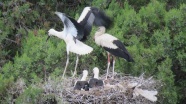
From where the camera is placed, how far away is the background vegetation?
1268 centimetres

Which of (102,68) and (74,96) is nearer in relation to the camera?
(74,96)

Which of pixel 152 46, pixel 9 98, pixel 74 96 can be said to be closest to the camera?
pixel 74 96

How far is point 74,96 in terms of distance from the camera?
11.5 meters

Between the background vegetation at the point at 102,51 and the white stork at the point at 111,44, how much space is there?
24.8 inches

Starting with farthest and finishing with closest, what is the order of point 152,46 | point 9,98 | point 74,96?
point 152,46, point 9,98, point 74,96

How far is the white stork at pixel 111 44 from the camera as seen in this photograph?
39.0 ft

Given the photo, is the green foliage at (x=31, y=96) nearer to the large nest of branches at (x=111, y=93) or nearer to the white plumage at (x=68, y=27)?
the large nest of branches at (x=111, y=93)

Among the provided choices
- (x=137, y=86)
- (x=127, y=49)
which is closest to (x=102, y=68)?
(x=127, y=49)

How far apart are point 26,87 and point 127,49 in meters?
1.46

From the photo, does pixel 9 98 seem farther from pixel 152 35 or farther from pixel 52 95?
pixel 152 35

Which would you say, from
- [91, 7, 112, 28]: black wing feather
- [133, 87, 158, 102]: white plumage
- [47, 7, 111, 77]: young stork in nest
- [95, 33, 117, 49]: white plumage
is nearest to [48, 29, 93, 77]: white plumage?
[47, 7, 111, 77]: young stork in nest

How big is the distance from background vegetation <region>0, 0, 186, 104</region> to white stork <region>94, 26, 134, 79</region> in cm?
63

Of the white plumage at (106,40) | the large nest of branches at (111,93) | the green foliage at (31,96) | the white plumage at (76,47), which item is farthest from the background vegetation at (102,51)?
the white plumage at (106,40)

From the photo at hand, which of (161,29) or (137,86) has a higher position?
(161,29)
